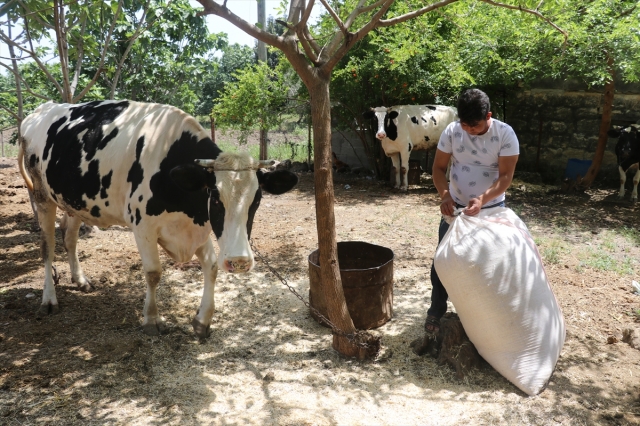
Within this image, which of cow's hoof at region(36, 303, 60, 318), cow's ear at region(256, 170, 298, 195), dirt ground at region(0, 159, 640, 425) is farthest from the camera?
cow's hoof at region(36, 303, 60, 318)

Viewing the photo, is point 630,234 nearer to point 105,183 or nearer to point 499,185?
point 499,185

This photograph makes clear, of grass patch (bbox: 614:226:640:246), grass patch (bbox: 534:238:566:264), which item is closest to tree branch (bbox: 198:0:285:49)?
grass patch (bbox: 534:238:566:264)

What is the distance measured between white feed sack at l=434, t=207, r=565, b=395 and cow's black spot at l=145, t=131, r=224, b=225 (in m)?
1.78

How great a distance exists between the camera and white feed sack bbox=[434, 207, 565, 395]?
322 centimetres

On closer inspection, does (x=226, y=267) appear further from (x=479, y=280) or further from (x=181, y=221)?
(x=479, y=280)

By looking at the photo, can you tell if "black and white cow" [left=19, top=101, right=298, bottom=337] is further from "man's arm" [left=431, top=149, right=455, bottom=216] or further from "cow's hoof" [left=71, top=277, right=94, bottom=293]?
"man's arm" [left=431, top=149, right=455, bottom=216]

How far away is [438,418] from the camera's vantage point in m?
2.98

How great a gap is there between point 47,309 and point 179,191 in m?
1.73

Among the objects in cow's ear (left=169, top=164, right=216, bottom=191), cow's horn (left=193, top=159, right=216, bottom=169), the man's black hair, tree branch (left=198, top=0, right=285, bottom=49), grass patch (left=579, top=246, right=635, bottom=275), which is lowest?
grass patch (left=579, top=246, right=635, bottom=275)

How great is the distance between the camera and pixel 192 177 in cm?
355

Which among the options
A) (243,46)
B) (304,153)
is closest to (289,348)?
(304,153)

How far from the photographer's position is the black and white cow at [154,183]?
3.53 m

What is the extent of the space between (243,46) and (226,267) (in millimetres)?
29112

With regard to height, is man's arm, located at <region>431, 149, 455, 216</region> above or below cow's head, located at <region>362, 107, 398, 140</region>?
below
